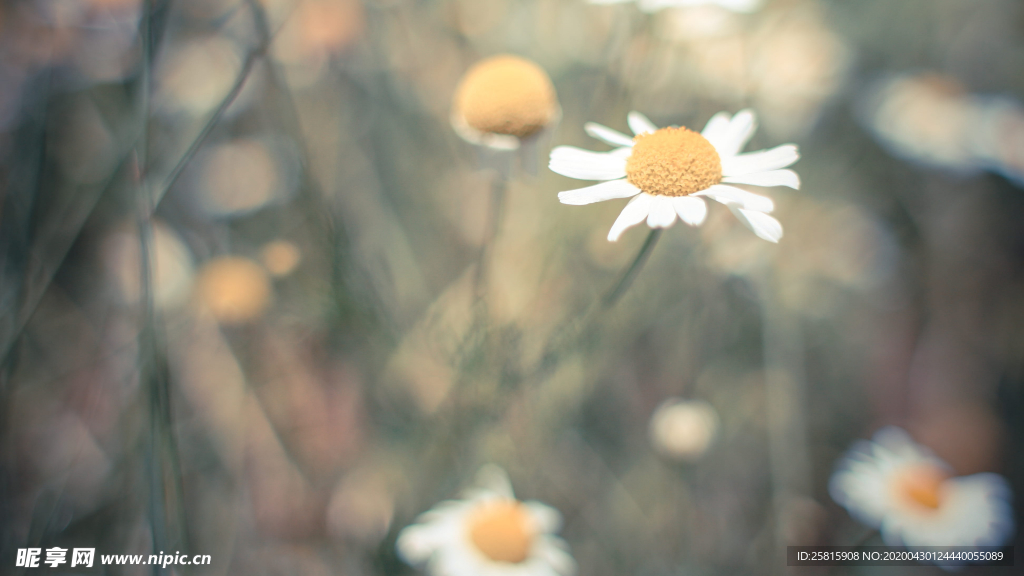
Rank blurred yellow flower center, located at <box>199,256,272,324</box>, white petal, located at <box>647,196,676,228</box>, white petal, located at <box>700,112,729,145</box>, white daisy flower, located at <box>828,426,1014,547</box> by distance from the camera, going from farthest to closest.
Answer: blurred yellow flower center, located at <box>199,256,272,324</box> < white daisy flower, located at <box>828,426,1014,547</box> < white petal, located at <box>700,112,729,145</box> < white petal, located at <box>647,196,676,228</box>

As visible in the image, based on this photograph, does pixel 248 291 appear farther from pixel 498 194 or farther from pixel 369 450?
pixel 498 194

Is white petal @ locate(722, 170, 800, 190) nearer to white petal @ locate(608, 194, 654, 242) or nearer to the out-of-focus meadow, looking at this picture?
white petal @ locate(608, 194, 654, 242)

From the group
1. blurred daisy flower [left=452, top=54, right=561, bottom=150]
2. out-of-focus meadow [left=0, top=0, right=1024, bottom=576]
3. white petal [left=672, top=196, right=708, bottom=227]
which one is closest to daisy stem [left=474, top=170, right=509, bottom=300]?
out-of-focus meadow [left=0, top=0, right=1024, bottom=576]

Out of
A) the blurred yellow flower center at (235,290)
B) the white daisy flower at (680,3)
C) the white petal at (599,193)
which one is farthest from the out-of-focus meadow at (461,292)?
the white petal at (599,193)

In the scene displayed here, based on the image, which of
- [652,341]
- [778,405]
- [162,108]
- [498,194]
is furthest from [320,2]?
[778,405]

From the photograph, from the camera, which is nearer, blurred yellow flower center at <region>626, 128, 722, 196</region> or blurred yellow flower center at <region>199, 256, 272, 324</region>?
blurred yellow flower center at <region>626, 128, 722, 196</region>

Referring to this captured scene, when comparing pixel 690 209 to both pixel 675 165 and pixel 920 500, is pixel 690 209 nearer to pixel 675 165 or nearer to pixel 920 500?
pixel 675 165
